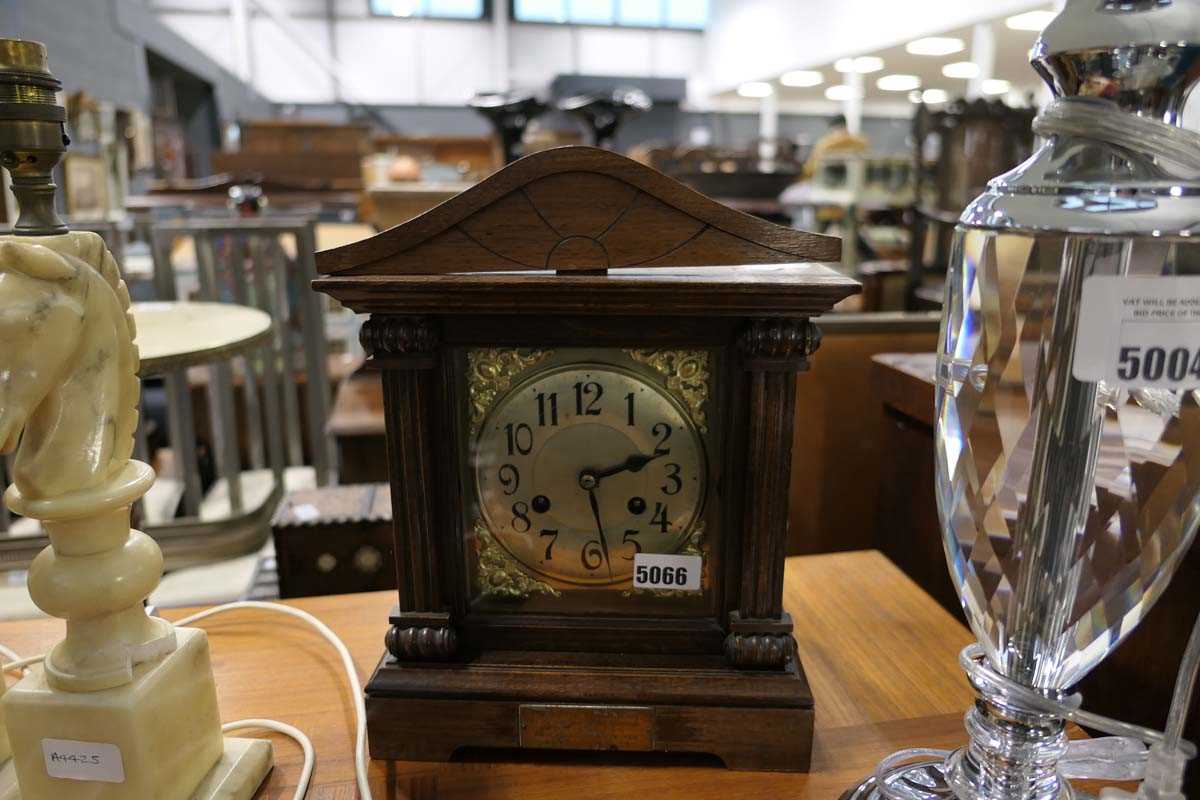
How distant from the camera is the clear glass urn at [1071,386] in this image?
1.40ft

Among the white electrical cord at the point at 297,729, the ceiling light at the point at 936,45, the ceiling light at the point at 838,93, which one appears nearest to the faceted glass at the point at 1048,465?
the white electrical cord at the point at 297,729

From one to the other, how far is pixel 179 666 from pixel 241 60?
10.4m

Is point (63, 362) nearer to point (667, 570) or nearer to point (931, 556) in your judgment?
point (667, 570)

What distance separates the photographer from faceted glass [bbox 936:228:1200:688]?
47cm

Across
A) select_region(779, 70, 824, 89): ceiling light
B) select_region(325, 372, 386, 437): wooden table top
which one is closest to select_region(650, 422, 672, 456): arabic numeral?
select_region(325, 372, 386, 437): wooden table top

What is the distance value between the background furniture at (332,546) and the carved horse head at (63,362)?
2.15 feet

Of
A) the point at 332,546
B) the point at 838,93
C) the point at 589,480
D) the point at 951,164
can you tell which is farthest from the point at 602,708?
the point at 838,93

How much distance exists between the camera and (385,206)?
6.16 feet

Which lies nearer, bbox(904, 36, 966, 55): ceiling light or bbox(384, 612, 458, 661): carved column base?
bbox(384, 612, 458, 661): carved column base

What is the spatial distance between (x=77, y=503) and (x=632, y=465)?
1.26ft

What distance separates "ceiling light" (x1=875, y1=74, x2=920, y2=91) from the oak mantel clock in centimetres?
794

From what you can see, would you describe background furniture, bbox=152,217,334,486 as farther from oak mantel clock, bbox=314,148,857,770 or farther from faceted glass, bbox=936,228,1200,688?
faceted glass, bbox=936,228,1200,688

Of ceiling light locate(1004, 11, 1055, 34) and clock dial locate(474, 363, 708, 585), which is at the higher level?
ceiling light locate(1004, 11, 1055, 34)

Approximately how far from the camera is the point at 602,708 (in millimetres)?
658
